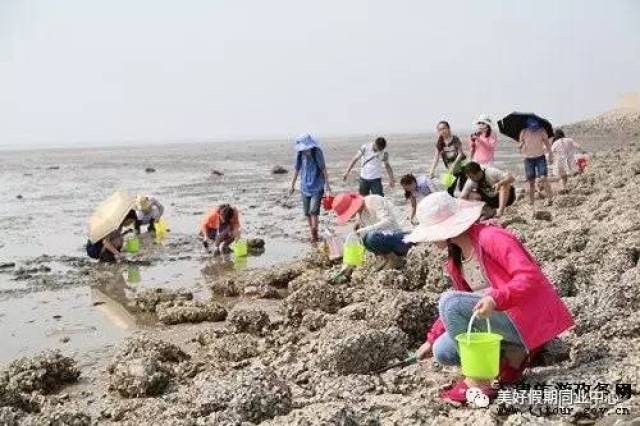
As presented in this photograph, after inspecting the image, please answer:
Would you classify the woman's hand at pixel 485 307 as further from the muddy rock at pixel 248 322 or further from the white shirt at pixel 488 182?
the white shirt at pixel 488 182

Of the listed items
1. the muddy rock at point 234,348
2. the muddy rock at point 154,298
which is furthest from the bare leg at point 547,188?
the muddy rock at point 234,348

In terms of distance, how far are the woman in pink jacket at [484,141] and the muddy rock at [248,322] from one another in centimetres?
536

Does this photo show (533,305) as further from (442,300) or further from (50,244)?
(50,244)

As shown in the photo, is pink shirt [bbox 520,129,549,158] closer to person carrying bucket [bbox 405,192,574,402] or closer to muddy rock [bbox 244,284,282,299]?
muddy rock [bbox 244,284,282,299]

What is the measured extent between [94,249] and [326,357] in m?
6.39

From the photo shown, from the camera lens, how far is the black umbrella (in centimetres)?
1099

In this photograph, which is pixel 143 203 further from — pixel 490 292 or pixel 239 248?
pixel 490 292

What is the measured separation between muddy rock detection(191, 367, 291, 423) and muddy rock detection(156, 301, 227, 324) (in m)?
2.65

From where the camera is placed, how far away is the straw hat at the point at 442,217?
3.62 meters

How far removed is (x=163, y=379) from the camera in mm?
4812

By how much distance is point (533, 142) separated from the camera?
1102cm

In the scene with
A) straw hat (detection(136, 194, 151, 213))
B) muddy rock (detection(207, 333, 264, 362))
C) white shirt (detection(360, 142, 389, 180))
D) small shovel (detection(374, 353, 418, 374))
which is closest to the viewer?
small shovel (detection(374, 353, 418, 374))

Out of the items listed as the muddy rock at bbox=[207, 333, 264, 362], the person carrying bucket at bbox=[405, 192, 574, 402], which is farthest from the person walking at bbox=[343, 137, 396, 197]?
the person carrying bucket at bbox=[405, 192, 574, 402]

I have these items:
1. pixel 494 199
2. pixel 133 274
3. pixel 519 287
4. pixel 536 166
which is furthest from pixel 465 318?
pixel 536 166
